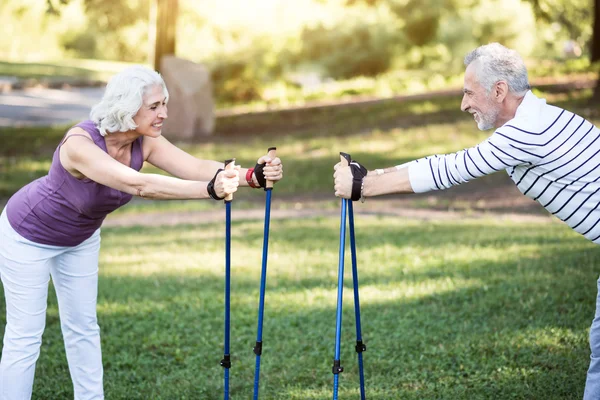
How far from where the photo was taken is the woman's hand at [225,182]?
3.87 meters

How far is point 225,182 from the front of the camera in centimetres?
387

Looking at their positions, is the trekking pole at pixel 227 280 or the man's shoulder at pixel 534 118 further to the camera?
the trekking pole at pixel 227 280

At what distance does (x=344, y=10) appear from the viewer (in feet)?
94.4

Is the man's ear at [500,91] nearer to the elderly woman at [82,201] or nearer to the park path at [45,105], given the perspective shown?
the elderly woman at [82,201]

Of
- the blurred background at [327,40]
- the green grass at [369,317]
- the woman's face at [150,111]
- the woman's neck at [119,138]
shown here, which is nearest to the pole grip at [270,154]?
the woman's face at [150,111]

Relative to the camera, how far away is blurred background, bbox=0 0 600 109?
2081cm

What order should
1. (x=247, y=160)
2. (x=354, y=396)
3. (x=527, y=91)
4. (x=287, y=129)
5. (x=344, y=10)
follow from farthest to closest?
(x=344, y=10)
(x=287, y=129)
(x=247, y=160)
(x=354, y=396)
(x=527, y=91)

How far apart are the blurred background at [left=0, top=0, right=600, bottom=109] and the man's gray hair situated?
14.3 metres

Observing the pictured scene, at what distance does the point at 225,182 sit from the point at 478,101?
1.32m

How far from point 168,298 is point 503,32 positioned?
22.8m

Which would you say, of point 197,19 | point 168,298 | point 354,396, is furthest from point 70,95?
point 354,396

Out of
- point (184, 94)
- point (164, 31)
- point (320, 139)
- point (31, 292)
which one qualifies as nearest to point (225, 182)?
point (31, 292)

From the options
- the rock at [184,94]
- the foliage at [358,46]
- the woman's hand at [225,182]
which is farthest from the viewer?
the foliage at [358,46]

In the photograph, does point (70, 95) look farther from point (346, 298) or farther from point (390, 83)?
point (346, 298)
